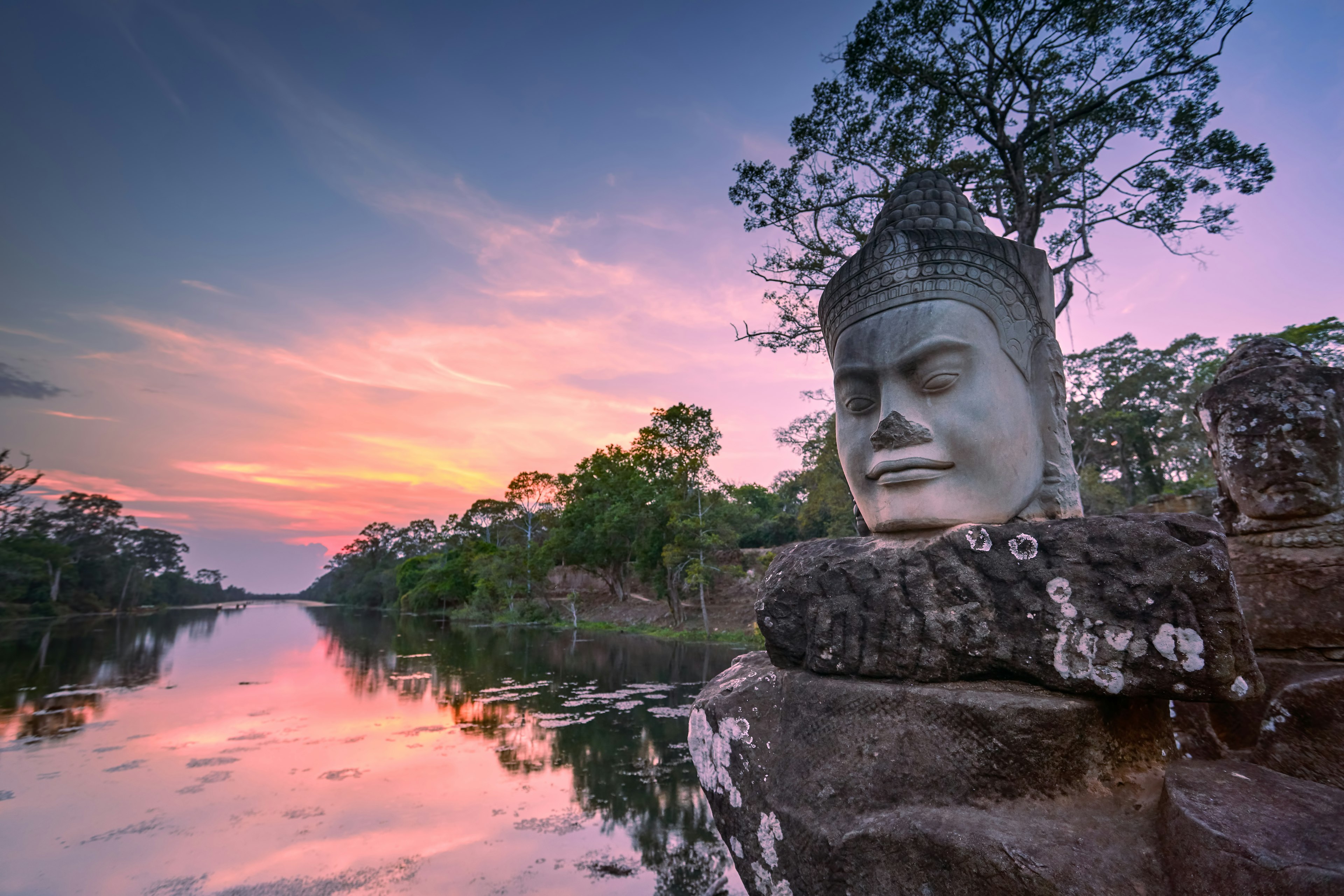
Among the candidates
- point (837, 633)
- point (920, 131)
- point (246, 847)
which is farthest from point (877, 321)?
point (920, 131)

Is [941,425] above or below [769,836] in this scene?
above

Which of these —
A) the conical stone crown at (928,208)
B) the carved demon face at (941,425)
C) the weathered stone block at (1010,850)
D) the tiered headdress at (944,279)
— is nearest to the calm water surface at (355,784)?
the weathered stone block at (1010,850)

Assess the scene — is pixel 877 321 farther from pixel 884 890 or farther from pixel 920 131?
pixel 920 131

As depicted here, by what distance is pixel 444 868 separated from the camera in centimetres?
415

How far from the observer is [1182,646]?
1.22 m

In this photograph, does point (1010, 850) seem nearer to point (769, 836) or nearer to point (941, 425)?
point (769, 836)

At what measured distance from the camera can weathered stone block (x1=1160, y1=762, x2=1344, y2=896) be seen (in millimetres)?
871

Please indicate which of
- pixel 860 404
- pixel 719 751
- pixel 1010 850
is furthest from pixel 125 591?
pixel 1010 850

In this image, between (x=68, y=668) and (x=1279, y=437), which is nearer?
(x=1279, y=437)

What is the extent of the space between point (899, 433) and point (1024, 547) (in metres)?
0.56

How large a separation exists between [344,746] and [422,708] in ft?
7.57

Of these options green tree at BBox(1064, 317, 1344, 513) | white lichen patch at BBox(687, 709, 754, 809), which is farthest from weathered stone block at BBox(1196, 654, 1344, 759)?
green tree at BBox(1064, 317, 1344, 513)

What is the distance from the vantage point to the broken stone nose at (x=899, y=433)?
1.89 metres

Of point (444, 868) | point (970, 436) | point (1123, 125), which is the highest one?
point (1123, 125)
